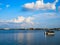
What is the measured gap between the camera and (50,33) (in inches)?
4715

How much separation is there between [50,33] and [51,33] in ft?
2.55

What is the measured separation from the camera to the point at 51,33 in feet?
391
